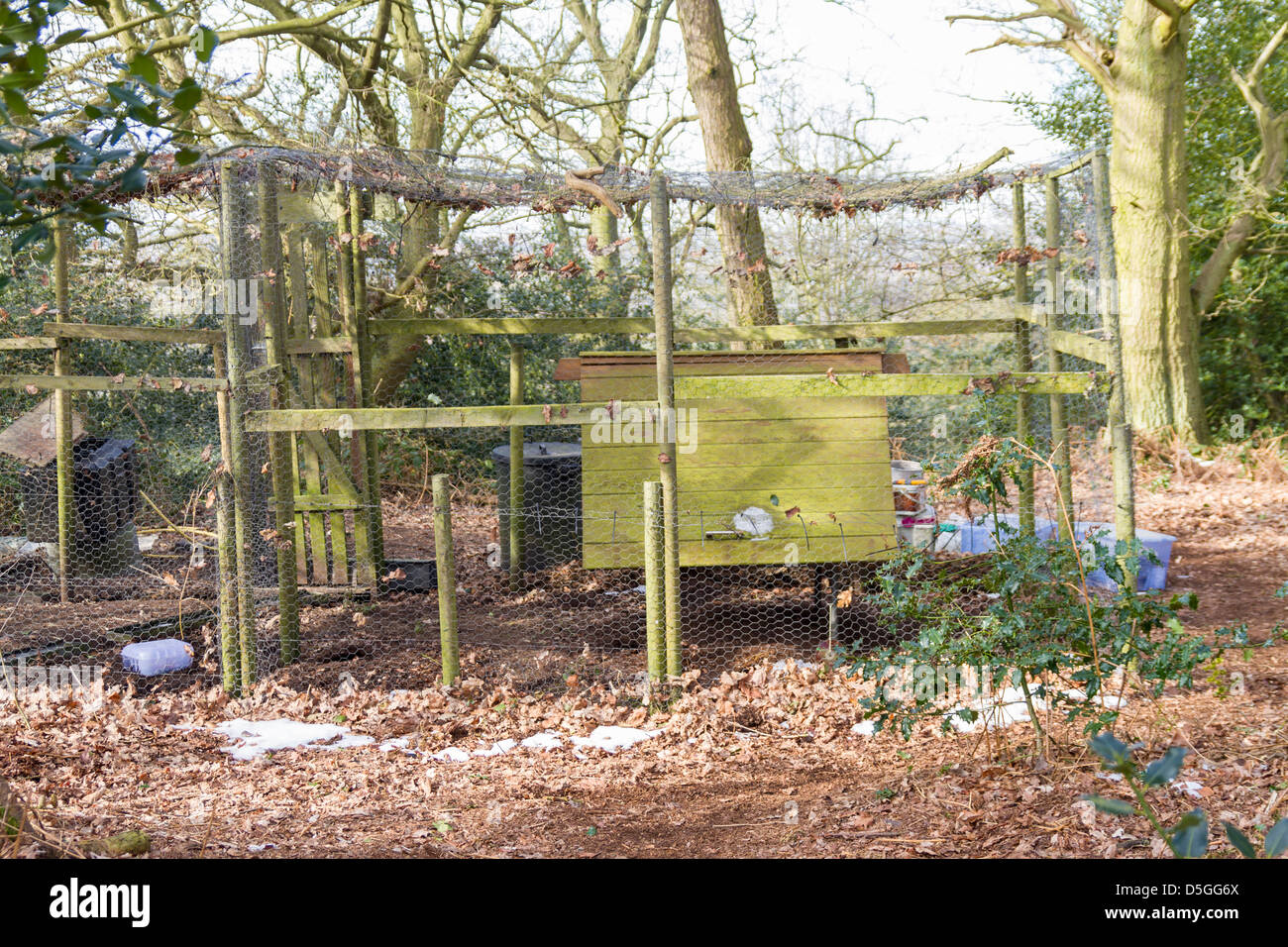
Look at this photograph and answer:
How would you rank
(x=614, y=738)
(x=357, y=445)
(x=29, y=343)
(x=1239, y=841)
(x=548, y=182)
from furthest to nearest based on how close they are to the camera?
(x=357, y=445), (x=29, y=343), (x=548, y=182), (x=614, y=738), (x=1239, y=841)

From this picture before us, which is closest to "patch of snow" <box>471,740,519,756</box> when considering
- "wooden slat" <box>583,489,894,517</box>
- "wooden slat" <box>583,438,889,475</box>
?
"wooden slat" <box>583,489,894,517</box>

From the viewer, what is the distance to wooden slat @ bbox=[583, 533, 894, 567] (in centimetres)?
530

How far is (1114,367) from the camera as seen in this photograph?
199 inches

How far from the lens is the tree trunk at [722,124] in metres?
7.97

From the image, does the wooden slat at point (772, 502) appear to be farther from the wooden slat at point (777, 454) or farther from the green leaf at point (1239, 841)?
the green leaf at point (1239, 841)

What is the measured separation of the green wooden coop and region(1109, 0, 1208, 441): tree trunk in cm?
570

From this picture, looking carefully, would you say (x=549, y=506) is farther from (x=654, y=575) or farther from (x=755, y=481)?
(x=654, y=575)

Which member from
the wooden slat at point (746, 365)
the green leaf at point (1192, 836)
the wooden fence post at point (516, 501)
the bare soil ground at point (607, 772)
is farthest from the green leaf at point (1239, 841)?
the wooden fence post at point (516, 501)

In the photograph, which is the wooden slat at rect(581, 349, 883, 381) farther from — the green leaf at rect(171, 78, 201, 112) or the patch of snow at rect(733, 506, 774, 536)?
the green leaf at rect(171, 78, 201, 112)

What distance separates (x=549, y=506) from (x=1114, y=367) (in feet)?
13.8

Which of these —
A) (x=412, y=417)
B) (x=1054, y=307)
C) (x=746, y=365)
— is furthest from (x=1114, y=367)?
(x=412, y=417)

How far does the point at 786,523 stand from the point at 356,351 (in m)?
3.13

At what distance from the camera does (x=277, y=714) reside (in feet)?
15.7

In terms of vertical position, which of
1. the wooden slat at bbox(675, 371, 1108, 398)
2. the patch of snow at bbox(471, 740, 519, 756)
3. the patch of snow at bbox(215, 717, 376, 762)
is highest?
the wooden slat at bbox(675, 371, 1108, 398)
